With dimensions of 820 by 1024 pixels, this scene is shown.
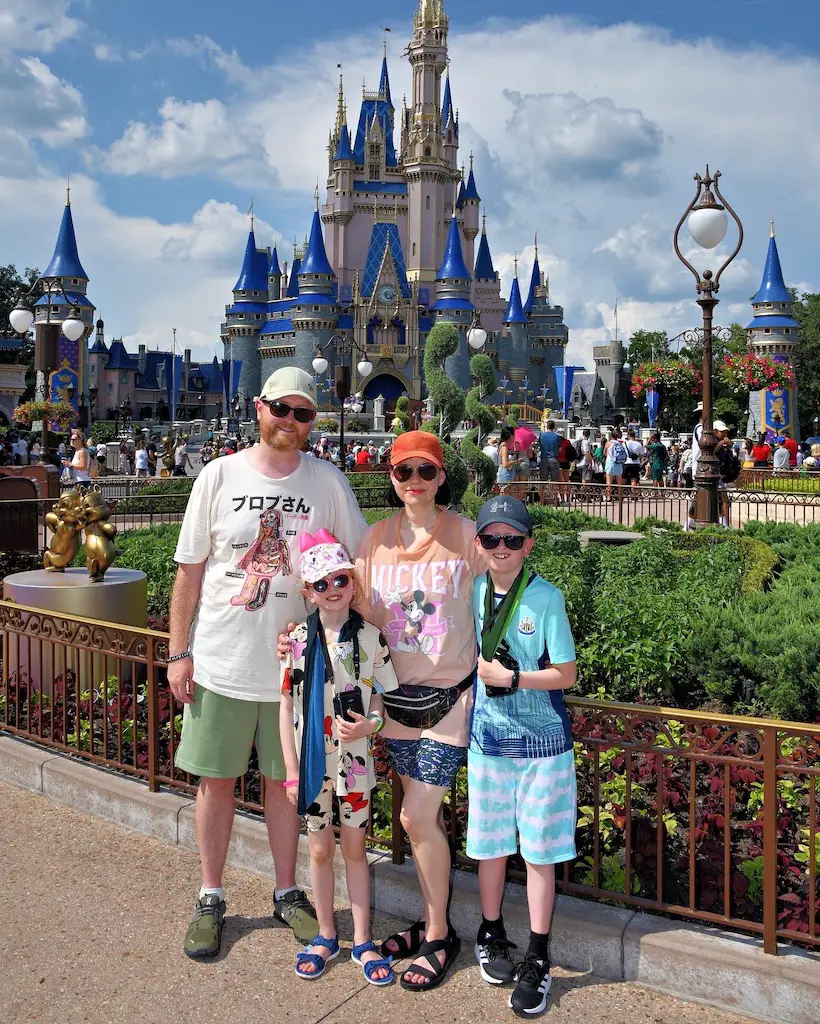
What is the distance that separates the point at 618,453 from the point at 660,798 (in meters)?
16.2

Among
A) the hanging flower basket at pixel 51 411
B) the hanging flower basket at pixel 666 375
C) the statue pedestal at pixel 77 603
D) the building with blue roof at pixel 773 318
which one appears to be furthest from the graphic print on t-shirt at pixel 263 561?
the building with blue roof at pixel 773 318

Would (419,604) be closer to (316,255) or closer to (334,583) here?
(334,583)

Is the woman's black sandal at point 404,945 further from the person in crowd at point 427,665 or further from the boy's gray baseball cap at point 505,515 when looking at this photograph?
the boy's gray baseball cap at point 505,515

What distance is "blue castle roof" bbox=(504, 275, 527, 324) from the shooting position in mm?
79312

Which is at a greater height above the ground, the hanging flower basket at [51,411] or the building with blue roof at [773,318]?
the building with blue roof at [773,318]

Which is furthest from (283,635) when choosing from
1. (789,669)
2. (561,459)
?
(561,459)

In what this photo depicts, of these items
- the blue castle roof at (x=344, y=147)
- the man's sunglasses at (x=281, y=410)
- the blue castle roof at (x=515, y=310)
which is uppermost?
the blue castle roof at (x=344, y=147)

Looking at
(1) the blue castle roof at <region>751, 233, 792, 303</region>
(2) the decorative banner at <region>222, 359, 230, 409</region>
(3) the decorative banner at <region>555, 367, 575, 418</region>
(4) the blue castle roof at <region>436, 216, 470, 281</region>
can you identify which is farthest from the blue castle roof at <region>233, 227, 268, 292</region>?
(1) the blue castle roof at <region>751, 233, 792, 303</region>

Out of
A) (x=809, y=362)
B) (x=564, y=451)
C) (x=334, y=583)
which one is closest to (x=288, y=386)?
(x=334, y=583)

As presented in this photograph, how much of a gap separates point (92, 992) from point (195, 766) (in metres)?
0.77

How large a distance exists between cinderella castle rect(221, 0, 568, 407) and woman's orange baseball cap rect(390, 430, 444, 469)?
66.4 meters

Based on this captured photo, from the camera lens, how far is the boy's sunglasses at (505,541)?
121 inches

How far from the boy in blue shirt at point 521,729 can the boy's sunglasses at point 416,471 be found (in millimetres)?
239

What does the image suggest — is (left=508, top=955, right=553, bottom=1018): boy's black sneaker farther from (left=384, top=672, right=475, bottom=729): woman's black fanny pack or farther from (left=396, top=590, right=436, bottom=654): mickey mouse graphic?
(left=396, top=590, right=436, bottom=654): mickey mouse graphic
